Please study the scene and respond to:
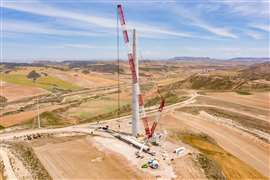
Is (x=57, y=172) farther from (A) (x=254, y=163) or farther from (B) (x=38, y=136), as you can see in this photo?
(A) (x=254, y=163)

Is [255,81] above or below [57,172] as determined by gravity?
above

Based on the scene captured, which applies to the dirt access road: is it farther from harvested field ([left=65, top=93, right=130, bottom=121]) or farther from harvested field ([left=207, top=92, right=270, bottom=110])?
harvested field ([left=65, top=93, right=130, bottom=121])

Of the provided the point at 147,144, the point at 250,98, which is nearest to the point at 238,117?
the point at 250,98

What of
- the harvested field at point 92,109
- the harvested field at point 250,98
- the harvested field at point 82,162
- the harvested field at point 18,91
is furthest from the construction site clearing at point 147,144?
the harvested field at point 18,91

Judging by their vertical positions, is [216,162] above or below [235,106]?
below

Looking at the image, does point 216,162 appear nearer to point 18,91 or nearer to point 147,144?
point 147,144

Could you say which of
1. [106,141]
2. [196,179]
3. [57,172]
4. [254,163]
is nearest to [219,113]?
[254,163]

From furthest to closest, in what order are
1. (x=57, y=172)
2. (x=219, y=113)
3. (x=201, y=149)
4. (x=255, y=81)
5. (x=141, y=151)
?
(x=255, y=81)
(x=219, y=113)
(x=201, y=149)
(x=141, y=151)
(x=57, y=172)
